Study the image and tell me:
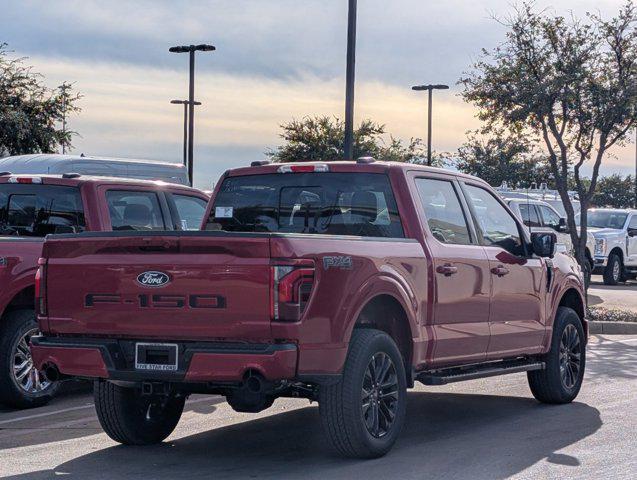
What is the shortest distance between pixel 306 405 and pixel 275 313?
3504 mm

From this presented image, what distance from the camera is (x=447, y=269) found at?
8430 millimetres

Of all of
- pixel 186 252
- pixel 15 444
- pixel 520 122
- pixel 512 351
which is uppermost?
pixel 520 122

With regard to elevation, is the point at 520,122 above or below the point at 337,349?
above

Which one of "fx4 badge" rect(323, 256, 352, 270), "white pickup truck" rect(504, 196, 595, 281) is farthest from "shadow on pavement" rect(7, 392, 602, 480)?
"white pickup truck" rect(504, 196, 595, 281)

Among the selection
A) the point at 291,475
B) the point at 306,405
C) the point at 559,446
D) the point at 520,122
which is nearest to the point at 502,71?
the point at 520,122

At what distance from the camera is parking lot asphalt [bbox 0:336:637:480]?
7316 mm

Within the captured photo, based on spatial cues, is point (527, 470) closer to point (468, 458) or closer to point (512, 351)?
point (468, 458)

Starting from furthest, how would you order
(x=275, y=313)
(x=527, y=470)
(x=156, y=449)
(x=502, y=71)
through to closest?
(x=502, y=71) < (x=156, y=449) < (x=527, y=470) < (x=275, y=313)

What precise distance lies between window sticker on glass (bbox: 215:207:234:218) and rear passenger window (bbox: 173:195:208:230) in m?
2.44

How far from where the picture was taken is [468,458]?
25.2 feet

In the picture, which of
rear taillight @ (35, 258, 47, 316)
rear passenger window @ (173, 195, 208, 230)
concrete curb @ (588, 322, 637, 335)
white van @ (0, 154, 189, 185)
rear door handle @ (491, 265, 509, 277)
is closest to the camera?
rear taillight @ (35, 258, 47, 316)

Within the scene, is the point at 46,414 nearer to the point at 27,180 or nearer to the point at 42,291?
the point at 27,180

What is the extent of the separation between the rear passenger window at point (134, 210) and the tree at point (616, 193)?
191 feet

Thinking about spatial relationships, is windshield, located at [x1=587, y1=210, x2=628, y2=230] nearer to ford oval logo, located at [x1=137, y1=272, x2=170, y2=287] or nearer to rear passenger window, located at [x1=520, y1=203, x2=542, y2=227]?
rear passenger window, located at [x1=520, y1=203, x2=542, y2=227]
